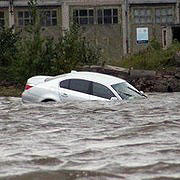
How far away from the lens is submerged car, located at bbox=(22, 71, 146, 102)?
1661 cm

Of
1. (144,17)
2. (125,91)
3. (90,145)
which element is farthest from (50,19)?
(90,145)

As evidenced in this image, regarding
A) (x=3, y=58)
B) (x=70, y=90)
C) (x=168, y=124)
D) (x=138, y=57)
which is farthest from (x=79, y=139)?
(x=138, y=57)

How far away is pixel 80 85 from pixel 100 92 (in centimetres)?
61

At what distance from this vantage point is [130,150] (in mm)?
7379

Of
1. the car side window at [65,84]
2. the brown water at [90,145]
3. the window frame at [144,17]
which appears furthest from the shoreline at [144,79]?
the window frame at [144,17]

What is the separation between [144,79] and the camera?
29281 millimetres

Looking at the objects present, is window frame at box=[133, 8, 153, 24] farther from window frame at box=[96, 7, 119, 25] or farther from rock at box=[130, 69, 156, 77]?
rock at box=[130, 69, 156, 77]

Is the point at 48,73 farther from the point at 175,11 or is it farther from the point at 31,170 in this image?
the point at 175,11

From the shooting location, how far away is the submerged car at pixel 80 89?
1661cm

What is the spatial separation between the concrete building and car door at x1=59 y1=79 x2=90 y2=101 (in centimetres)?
3473

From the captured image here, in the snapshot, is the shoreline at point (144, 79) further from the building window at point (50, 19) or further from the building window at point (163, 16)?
the building window at point (163, 16)

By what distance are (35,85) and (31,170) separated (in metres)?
11.3

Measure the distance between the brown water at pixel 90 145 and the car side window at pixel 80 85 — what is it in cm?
331

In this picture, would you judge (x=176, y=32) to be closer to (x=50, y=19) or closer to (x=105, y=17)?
(x=105, y=17)
